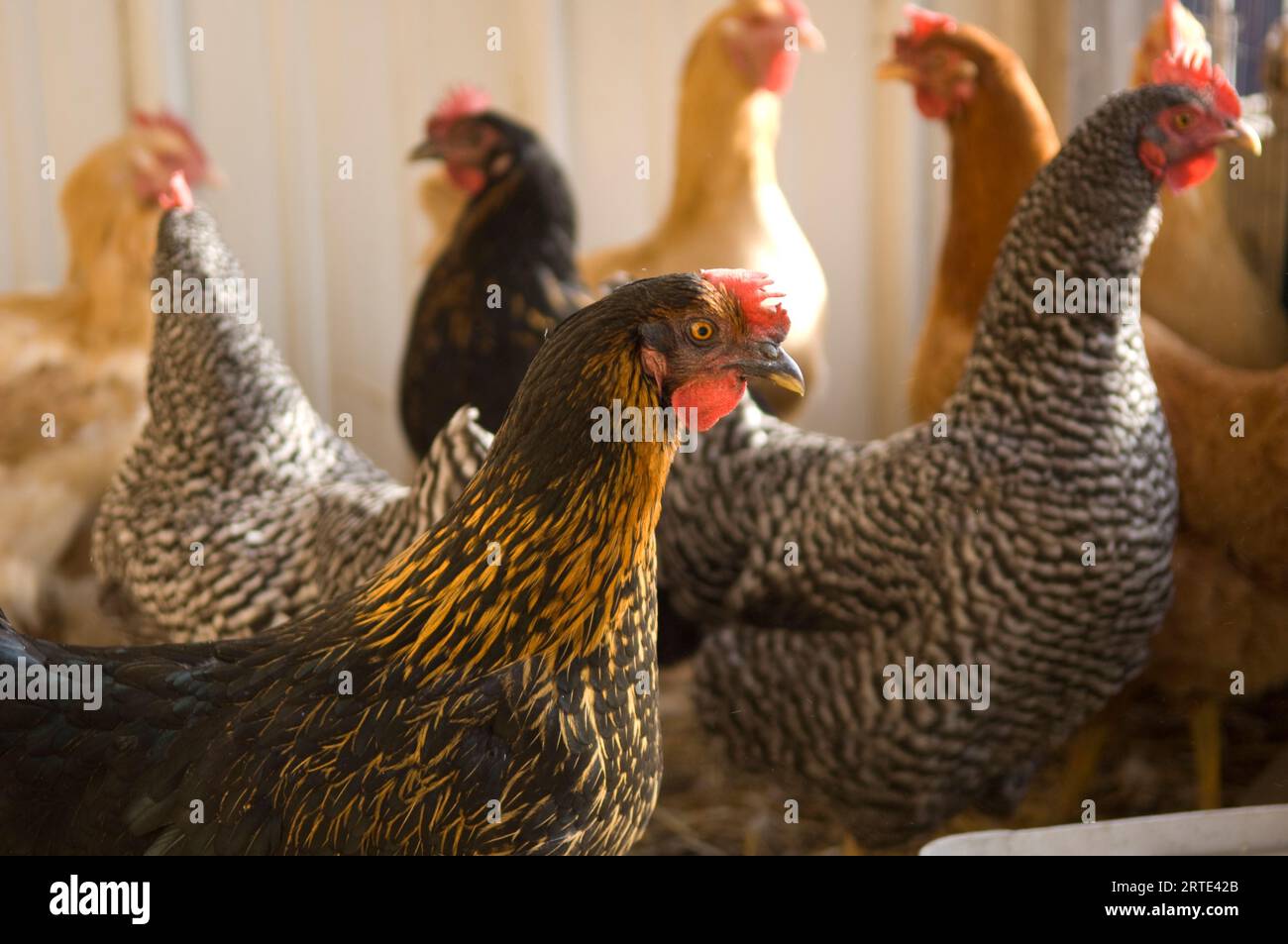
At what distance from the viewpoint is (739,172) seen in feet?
5.65

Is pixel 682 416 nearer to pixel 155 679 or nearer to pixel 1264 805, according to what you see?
pixel 155 679

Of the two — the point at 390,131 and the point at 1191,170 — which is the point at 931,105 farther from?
the point at 390,131

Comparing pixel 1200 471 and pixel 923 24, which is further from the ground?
pixel 923 24

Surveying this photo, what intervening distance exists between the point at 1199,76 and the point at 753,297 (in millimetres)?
806

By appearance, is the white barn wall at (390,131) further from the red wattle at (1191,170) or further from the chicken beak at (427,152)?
the red wattle at (1191,170)

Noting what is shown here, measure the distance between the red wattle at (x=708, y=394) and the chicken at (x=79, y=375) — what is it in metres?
0.93

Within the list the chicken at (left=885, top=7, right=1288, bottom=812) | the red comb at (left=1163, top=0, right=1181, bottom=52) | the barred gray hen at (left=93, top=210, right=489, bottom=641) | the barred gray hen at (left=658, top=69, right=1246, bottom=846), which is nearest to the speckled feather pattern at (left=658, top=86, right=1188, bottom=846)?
the barred gray hen at (left=658, top=69, right=1246, bottom=846)

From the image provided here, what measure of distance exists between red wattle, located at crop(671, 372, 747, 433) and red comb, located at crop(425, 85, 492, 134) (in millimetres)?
Answer: 859

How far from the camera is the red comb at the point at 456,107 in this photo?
5.68 ft

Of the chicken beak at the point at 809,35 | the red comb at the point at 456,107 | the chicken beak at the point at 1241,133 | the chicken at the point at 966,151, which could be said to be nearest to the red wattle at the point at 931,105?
the chicken at the point at 966,151

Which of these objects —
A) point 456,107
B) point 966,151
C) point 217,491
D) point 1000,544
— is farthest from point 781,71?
point 217,491

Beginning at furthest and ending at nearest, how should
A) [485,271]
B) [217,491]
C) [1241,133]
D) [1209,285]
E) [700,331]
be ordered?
[485,271]
[1209,285]
[217,491]
[1241,133]
[700,331]

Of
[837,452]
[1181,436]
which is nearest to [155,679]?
[837,452]

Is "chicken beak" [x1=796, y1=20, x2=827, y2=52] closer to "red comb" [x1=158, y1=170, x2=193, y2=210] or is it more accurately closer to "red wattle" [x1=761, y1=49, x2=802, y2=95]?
"red wattle" [x1=761, y1=49, x2=802, y2=95]
